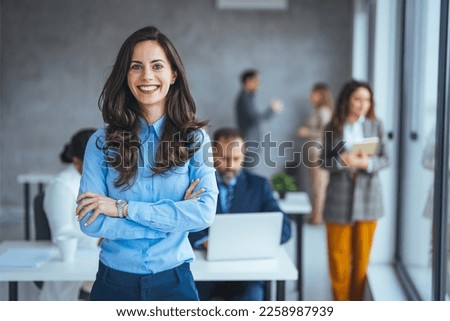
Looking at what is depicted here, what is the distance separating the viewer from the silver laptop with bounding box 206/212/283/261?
2.28 meters

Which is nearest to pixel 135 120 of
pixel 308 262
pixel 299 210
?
pixel 299 210

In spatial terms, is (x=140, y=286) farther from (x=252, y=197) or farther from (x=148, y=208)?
(x=252, y=197)

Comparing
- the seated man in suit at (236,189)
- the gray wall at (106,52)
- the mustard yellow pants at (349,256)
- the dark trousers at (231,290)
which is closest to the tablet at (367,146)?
the mustard yellow pants at (349,256)

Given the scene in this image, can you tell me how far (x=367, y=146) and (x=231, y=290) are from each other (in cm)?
97

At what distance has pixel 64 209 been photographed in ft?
8.46

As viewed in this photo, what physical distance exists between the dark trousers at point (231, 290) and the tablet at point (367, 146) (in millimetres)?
884

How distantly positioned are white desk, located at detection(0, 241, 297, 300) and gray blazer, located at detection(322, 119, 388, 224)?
3.05ft

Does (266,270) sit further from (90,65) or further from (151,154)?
(90,65)

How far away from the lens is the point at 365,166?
3234mm

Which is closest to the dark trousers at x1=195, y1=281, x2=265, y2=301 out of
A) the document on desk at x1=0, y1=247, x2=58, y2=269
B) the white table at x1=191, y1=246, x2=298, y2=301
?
the white table at x1=191, y1=246, x2=298, y2=301

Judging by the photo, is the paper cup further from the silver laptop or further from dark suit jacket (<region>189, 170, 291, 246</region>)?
dark suit jacket (<region>189, 170, 291, 246</region>)

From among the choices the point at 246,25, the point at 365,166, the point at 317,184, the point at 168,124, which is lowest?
the point at 317,184
